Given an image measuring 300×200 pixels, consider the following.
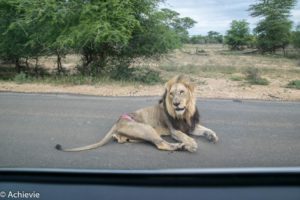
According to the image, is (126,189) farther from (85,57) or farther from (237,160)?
(85,57)

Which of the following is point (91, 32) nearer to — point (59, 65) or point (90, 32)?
point (90, 32)

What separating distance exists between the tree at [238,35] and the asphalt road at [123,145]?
0.79 metres

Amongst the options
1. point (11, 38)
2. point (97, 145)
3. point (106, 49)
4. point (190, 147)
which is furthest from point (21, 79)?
point (190, 147)

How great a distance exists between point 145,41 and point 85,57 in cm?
152

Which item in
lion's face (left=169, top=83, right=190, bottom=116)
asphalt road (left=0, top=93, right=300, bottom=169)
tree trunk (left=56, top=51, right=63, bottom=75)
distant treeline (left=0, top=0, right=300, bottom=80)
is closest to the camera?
asphalt road (left=0, top=93, right=300, bottom=169)

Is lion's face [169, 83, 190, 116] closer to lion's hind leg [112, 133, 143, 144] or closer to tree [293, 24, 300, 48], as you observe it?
lion's hind leg [112, 133, 143, 144]

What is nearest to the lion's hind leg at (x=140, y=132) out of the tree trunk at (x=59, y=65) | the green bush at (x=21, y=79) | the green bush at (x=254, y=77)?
the green bush at (x=254, y=77)

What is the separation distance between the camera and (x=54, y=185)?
1.47 metres

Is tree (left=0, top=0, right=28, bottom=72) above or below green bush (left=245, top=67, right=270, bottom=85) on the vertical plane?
above

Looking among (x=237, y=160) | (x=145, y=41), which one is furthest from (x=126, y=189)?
(x=145, y=41)

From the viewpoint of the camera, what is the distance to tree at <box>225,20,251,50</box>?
439cm

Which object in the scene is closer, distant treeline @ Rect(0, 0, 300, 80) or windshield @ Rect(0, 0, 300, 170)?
windshield @ Rect(0, 0, 300, 170)

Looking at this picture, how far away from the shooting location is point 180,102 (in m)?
3.17

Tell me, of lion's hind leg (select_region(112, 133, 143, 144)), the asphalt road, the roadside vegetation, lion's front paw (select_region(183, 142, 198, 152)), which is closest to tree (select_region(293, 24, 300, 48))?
the roadside vegetation
